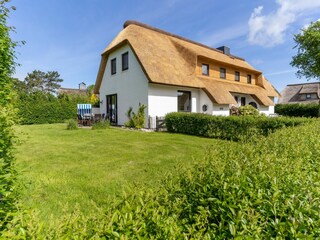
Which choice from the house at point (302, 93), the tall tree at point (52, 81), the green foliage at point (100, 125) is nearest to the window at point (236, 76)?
the green foliage at point (100, 125)

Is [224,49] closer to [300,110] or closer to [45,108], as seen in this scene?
[300,110]

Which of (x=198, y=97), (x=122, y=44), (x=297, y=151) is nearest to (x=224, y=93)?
(x=198, y=97)

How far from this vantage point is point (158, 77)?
15695mm

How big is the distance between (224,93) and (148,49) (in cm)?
848

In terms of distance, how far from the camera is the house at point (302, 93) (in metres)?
42.6

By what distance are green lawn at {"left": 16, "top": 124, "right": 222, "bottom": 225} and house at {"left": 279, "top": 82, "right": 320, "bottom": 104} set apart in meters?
45.0

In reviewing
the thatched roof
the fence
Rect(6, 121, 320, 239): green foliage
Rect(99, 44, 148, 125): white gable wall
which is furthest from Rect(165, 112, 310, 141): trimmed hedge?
Rect(6, 121, 320, 239): green foliage

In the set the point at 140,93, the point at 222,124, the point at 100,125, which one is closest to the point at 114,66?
the point at 140,93

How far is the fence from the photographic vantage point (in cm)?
1564

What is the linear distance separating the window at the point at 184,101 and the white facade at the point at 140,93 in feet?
1.09

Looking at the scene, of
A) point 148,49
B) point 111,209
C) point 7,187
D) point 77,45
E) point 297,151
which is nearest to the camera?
point 111,209

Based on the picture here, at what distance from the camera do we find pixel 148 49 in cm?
1744

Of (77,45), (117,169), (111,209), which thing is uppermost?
(77,45)

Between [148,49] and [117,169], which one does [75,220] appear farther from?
[148,49]
